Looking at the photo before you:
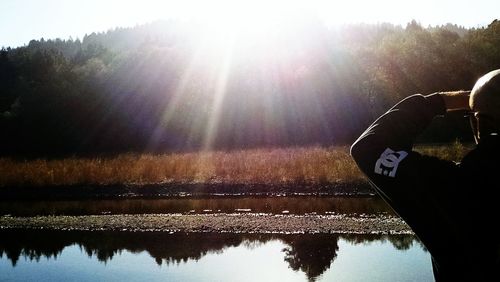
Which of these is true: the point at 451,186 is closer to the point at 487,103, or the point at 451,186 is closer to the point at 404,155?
the point at 404,155

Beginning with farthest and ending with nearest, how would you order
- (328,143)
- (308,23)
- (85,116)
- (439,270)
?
1. (308,23)
2. (85,116)
3. (328,143)
4. (439,270)

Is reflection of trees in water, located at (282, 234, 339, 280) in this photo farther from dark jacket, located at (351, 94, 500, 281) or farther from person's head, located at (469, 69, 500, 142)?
person's head, located at (469, 69, 500, 142)

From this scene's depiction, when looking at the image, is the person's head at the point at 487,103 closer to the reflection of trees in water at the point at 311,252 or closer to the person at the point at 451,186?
the person at the point at 451,186

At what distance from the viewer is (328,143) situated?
35812mm

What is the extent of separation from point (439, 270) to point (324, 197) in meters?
17.3

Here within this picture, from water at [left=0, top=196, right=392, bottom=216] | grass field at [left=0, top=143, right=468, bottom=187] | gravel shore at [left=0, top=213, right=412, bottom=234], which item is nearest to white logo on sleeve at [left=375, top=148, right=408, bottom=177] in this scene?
gravel shore at [left=0, top=213, right=412, bottom=234]

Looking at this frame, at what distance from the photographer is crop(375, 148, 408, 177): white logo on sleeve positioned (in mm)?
1742

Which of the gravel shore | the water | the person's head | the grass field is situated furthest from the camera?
the grass field

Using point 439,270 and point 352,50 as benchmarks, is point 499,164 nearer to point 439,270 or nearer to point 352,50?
point 439,270

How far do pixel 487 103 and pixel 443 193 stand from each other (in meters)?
0.32

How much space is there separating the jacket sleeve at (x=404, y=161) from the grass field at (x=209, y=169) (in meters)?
18.4

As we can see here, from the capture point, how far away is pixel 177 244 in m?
13.1

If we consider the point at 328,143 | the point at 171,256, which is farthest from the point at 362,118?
the point at 171,256

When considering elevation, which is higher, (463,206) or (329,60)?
(329,60)
